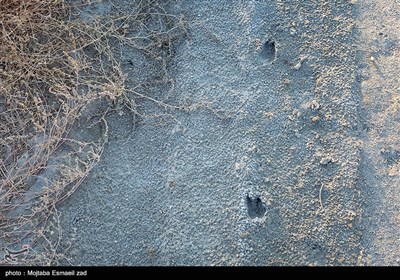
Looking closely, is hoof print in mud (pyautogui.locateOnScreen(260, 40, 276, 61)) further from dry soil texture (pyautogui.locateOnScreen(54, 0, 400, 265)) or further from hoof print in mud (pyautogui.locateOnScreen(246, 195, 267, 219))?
hoof print in mud (pyautogui.locateOnScreen(246, 195, 267, 219))

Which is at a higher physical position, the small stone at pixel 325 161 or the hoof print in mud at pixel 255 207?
the small stone at pixel 325 161

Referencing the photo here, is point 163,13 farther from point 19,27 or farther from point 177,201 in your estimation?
point 177,201

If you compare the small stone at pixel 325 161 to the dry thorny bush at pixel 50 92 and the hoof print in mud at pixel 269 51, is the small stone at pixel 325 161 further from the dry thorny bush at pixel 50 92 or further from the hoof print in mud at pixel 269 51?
the dry thorny bush at pixel 50 92

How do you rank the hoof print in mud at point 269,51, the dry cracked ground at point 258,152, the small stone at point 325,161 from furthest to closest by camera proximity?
the hoof print in mud at point 269,51
the small stone at point 325,161
the dry cracked ground at point 258,152

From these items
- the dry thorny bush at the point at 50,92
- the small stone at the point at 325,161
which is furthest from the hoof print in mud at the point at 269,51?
the small stone at the point at 325,161

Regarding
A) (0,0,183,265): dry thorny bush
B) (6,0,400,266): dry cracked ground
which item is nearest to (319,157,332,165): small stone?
(6,0,400,266): dry cracked ground

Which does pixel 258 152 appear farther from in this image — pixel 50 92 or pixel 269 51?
pixel 50 92

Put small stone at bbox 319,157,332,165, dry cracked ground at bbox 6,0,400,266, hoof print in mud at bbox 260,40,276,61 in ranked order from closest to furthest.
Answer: dry cracked ground at bbox 6,0,400,266, small stone at bbox 319,157,332,165, hoof print in mud at bbox 260,40,276,61

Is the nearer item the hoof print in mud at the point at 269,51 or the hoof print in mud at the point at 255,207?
the hoof print in mud at the point at 255,207
